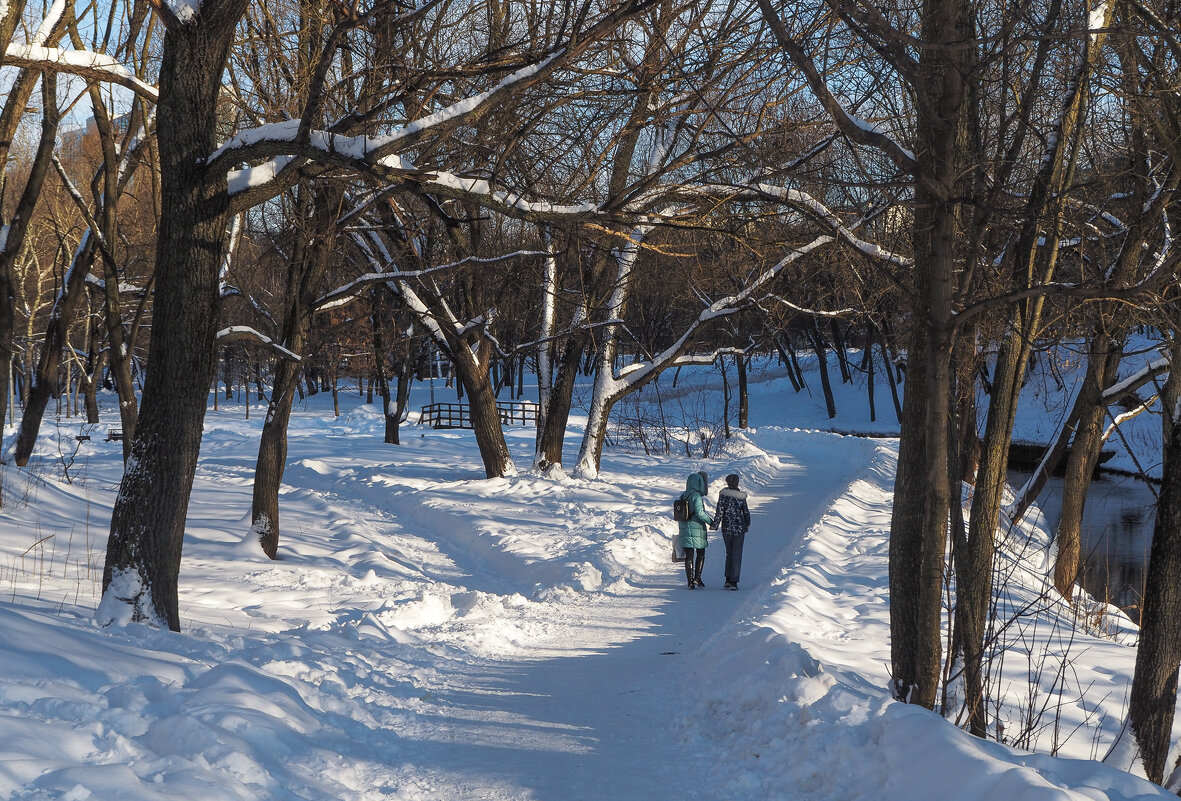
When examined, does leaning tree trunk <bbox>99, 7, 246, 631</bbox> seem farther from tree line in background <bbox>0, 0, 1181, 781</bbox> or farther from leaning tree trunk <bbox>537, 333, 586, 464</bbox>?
leaning tree trunk <bbox>537, 333, 586, 464</bbox>

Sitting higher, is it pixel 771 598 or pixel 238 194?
pixel 238 194

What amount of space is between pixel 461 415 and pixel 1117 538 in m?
28.9

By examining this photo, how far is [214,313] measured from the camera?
638 centimetres

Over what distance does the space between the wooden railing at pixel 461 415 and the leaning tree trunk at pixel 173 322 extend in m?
32.2

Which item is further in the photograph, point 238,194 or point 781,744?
point 238,194

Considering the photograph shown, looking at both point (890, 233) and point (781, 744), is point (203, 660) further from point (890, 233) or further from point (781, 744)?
point (890, 233)

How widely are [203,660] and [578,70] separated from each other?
16.3ft

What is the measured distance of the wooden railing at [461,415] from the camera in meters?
40.4

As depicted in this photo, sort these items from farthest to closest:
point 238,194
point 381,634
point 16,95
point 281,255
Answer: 1. point 281,255
2. point 16,95
3. point 381,634
4. point 238,194

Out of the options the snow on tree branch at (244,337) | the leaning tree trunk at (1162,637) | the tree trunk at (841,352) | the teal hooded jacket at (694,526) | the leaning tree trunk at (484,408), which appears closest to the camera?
the leaning tree trunk at (1162,637)

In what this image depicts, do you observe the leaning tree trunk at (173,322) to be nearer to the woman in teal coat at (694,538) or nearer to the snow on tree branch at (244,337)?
the snow on tree branch at (244,337)

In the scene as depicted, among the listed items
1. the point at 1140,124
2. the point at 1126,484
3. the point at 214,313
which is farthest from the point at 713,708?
the point at 1126,484

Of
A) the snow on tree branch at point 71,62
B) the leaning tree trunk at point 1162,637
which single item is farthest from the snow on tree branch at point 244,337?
the leaning tree trunk at point 1162,637

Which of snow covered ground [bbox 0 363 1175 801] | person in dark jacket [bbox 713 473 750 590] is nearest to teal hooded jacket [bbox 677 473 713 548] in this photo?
person in dark jacket [bbox 713 473 750 590]
